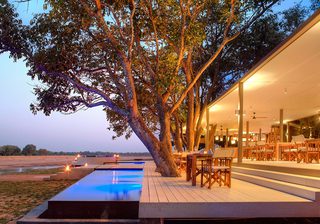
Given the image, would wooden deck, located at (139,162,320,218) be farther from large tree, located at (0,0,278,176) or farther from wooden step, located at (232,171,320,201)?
large tree, located at (0,0,278,176)

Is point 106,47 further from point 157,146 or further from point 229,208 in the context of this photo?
point 229,208

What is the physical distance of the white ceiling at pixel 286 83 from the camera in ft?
26.8

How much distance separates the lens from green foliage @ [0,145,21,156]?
55.7 metres

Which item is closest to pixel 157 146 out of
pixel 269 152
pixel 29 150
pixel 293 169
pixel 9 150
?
pixel 269 152

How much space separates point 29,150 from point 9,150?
445cm

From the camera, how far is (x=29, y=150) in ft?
200

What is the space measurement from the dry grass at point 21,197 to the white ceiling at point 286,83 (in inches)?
251

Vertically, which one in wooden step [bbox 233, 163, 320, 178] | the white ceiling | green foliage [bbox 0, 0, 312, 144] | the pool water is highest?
green foliage [bbox 0, 0, 312, 144]

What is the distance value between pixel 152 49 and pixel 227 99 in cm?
351

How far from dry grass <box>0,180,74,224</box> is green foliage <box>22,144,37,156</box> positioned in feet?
148

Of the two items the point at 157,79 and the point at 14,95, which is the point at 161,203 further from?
the point at 14,95

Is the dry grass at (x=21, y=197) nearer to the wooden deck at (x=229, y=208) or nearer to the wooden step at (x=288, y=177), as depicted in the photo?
the wooden deck at (x=229, y=208)

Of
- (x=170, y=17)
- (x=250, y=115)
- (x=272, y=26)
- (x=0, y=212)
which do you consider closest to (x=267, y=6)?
(x=272, y=26)

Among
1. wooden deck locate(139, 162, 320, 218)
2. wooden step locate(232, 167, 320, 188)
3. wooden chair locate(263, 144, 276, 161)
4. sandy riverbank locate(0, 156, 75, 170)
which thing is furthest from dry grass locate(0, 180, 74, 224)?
sandy riverbank locate(0, 156, 75, 170)
